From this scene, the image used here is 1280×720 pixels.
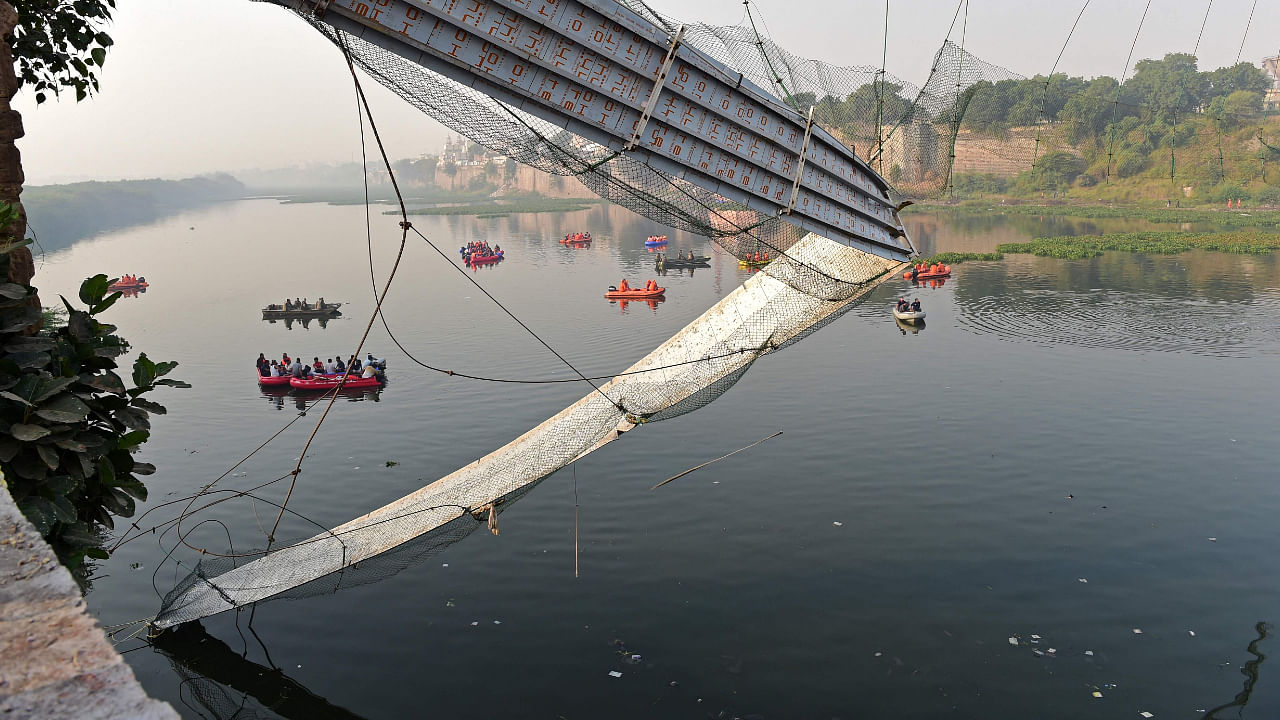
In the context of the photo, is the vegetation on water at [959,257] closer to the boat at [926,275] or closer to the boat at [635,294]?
the boat at [926,275]

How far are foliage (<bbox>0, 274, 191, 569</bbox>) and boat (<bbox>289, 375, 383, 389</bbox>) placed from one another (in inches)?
911

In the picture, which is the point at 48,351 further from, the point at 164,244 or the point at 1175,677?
the point at 164,244

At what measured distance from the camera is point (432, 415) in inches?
1174

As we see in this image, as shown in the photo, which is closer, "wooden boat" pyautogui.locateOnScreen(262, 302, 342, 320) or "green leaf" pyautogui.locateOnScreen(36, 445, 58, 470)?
"green leaf" pyautogui.locateOnScreen(36, 445, 58, 470)

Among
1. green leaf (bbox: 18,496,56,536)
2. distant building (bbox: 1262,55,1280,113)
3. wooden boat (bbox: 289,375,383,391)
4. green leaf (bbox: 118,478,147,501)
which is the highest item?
distant building (bbox: 1262,55,1280,113)

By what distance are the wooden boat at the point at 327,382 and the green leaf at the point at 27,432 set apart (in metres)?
25.1

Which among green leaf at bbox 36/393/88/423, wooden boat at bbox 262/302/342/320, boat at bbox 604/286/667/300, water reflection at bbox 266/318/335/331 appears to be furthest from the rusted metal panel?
wooden boat at bbox 262/302/342/320

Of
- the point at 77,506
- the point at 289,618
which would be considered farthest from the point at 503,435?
the point at 77,506

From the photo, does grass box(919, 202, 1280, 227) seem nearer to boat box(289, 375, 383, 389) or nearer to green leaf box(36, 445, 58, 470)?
boat box(289, 375, 383, 389)

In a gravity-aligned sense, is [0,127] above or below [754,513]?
above

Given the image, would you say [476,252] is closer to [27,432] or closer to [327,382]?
[327,382]

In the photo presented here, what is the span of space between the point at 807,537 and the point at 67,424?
47.2 ft

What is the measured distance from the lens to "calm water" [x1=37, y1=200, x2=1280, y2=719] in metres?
13.9

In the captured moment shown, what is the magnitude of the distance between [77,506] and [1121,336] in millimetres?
40230
